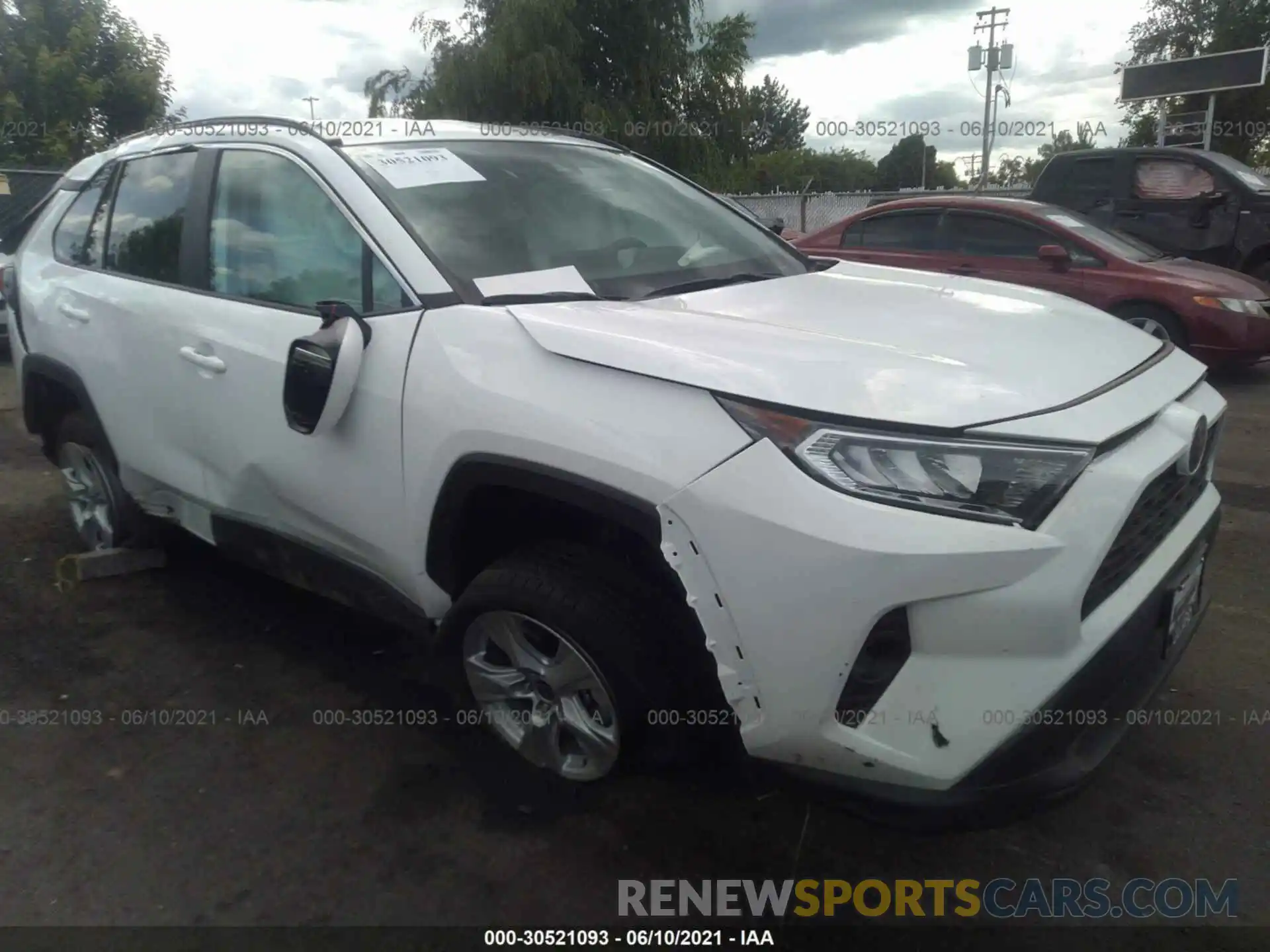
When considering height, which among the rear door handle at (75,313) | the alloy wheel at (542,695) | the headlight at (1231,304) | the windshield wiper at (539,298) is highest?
the windshield wiper at (539,298)

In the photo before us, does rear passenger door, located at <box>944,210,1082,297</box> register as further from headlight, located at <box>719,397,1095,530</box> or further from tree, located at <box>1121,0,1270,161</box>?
tree, located at <box>1121,0,1270,161</box>

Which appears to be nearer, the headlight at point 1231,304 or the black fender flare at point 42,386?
the black fender flare at point 42,386

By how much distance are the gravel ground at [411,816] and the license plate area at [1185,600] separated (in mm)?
357

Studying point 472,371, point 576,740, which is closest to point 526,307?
point 472,371

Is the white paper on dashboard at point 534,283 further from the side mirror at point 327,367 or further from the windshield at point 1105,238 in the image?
the windshield at point 1105,238

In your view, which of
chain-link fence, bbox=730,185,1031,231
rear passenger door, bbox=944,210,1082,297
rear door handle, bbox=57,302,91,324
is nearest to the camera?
rear door handle, bbox=57,302,91,324

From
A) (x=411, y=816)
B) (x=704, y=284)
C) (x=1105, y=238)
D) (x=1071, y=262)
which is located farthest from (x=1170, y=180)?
(x=411, y=816)

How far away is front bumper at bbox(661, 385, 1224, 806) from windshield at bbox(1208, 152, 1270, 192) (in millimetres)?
9006

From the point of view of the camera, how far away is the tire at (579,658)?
228 centimetres

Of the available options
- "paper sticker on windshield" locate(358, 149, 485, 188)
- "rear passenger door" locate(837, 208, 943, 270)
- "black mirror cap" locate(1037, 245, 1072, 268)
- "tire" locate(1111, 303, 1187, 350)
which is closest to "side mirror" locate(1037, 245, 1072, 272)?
"black mirror cap" locate(1037, 245, 1072, 268)

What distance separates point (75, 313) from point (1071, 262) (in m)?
6.88

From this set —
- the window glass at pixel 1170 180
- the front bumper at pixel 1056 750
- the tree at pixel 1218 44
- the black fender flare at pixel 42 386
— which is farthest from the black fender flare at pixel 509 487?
the tree at pixel 1218 44

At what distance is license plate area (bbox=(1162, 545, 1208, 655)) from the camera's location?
2.29 m

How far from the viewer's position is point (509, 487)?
2432 millimetres
